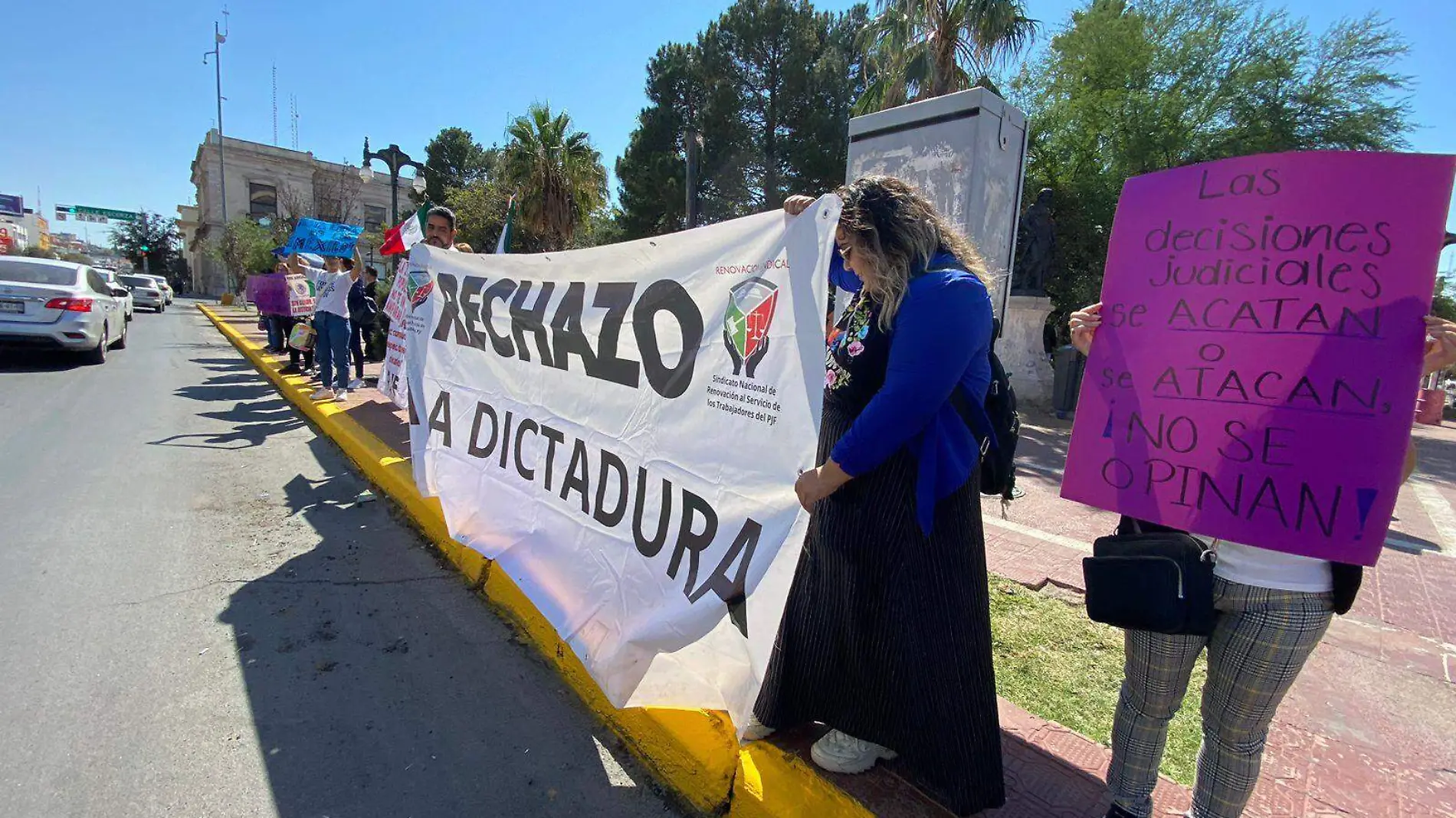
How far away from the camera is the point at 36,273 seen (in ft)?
A: 33.4

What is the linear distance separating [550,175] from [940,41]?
33.4ft

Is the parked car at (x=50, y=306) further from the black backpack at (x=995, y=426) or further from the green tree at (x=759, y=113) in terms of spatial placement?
the green tree at (x=759, y=113)

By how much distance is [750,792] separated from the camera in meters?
2.11

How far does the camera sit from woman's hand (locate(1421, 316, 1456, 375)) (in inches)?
57.2

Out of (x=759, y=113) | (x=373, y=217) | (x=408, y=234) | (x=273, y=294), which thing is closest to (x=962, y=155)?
(x=408, y=234)

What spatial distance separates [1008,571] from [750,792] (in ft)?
7.92

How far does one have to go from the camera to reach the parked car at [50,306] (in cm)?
946

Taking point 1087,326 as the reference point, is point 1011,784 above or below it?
below

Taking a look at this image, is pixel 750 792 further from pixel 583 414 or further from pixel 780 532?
pixel 583 414

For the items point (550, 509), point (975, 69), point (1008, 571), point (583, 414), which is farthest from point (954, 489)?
point (975, 69)

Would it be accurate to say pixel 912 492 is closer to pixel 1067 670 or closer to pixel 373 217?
pixel 1067 670

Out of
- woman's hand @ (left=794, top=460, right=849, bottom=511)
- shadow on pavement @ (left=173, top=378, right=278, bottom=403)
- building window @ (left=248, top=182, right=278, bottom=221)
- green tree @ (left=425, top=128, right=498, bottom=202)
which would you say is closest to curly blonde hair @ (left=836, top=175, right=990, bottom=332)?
woman's hand @ (left=794, top=460, right=849, bottom=511)

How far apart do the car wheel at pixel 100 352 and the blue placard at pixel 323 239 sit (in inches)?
173

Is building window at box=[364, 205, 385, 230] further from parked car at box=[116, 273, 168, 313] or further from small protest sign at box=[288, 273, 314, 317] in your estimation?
small protest sign at box=[288, 273, 314, 317]
